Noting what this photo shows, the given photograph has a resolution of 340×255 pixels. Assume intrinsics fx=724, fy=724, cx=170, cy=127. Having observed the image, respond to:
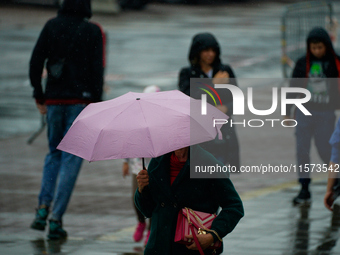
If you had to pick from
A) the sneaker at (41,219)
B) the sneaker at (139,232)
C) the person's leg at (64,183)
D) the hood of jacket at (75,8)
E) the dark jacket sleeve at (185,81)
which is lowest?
the sneaker at (139,232)

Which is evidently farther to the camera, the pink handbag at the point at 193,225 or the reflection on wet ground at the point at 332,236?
the reflection on wet ground at the point at 332,236

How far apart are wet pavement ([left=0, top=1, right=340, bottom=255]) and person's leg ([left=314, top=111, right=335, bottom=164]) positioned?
565mm

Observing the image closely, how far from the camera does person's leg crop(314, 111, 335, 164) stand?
7695 mm

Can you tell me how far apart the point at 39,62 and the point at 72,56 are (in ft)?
1.13

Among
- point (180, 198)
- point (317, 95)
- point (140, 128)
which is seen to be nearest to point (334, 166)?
point (180, 198)

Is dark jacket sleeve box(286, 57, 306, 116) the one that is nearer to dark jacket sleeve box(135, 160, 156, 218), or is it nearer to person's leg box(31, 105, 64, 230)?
person's leg box(31, 105, 64, 230)

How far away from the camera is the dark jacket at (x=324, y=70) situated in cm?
756

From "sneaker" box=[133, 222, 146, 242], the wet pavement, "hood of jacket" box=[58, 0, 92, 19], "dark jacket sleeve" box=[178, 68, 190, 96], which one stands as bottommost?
the wet pavement

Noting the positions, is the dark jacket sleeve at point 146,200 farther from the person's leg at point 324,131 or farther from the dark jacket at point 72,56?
the person's leg at point 324,131

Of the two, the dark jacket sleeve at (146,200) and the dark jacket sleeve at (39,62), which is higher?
the dark jacket sleeve at (39,62)

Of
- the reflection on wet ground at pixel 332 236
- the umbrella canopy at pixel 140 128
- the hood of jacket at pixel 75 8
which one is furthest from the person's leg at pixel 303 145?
the umbrella canopy at pixel 140 128

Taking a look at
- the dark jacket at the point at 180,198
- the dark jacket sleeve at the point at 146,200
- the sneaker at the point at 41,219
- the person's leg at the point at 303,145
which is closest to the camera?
the dark jacket at the point at 180,198

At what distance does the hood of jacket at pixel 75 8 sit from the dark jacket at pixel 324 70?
7.77 ft

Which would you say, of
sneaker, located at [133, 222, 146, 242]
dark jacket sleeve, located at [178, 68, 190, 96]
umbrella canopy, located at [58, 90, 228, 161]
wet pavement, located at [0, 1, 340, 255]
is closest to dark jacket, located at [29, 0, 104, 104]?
dark jacket sleeve, located at [178, 68, 190, 96]
